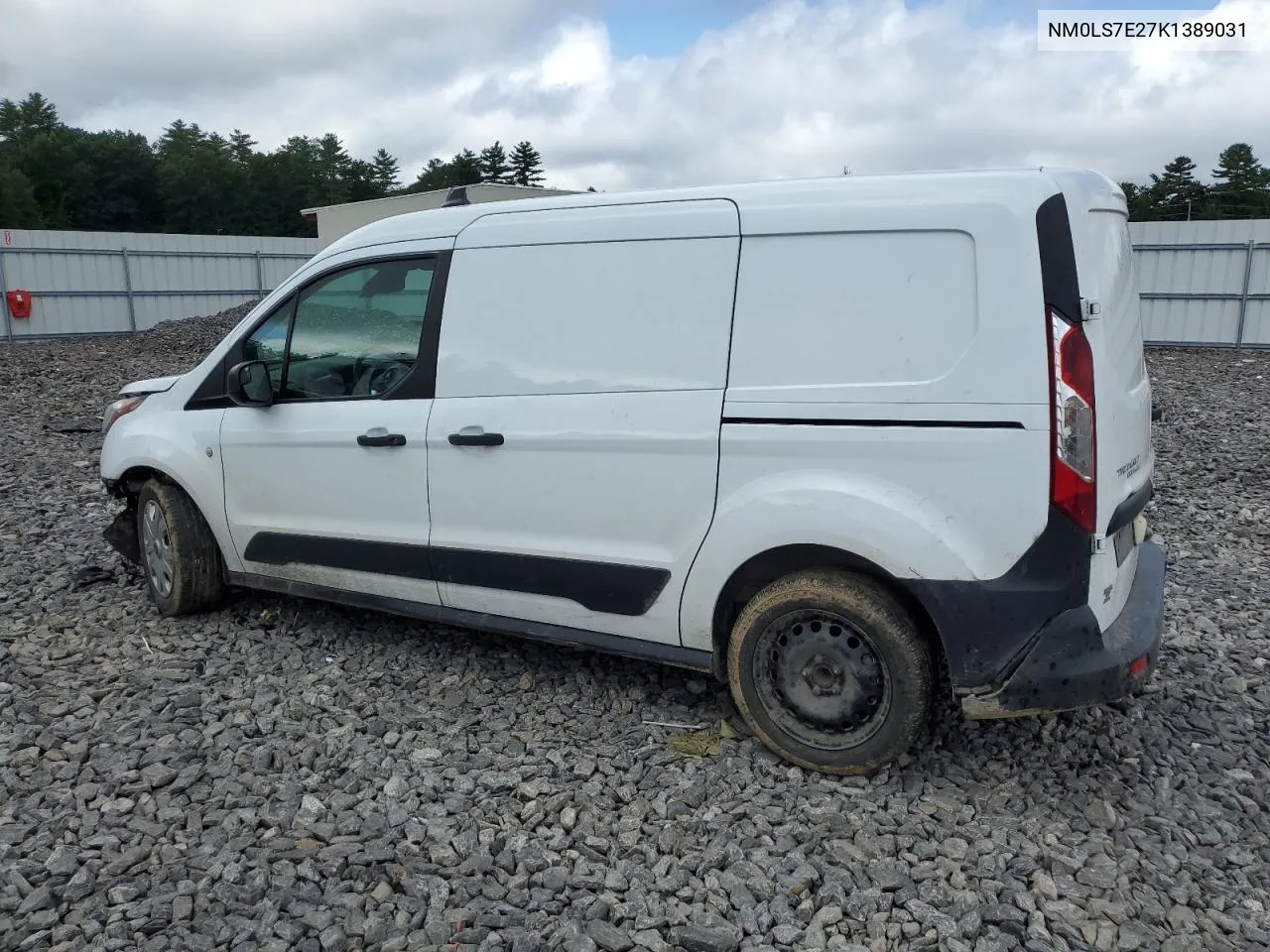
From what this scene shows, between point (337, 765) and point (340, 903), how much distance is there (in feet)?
2.78

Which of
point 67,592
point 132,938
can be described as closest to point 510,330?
point 132,938

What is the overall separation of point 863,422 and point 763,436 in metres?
0.35

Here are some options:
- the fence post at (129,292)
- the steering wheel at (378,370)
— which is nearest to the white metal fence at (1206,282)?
the steering wheel at (378,370)

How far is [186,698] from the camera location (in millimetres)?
4301

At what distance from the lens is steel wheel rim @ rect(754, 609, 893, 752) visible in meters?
3.46

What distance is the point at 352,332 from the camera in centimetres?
452

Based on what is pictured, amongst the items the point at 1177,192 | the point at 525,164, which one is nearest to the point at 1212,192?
the point at 1177,192

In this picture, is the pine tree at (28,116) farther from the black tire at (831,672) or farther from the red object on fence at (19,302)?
the black tire at (831,672)

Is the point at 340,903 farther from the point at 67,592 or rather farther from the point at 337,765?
the point at 67,592

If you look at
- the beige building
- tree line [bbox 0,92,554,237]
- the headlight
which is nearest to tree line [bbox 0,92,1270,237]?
tree line [bbox 0,92,554,237]

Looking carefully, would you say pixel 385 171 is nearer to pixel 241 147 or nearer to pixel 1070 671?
pixel 241 147

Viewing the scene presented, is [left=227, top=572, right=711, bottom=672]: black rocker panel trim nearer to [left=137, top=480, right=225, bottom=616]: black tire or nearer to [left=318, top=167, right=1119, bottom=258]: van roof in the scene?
[left=137, top=480, right=225, bottom=616]: black tire

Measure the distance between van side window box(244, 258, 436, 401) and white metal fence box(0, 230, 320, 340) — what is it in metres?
19.1

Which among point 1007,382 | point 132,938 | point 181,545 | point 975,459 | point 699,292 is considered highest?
point 699,292
